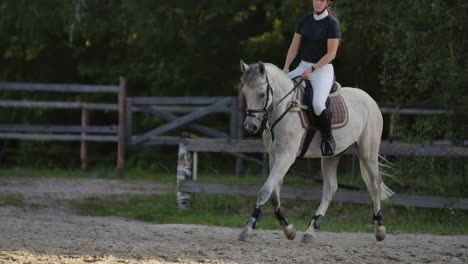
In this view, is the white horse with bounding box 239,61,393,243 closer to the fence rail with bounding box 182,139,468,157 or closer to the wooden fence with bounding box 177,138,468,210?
the wooden fence with bounding box 177,138,468,210

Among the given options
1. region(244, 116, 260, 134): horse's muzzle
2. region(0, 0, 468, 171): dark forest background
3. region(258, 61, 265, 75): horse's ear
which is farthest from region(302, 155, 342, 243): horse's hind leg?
region(0, 0, 468, 171): dark forest background

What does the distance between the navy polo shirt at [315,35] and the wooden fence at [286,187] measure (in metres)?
3.01

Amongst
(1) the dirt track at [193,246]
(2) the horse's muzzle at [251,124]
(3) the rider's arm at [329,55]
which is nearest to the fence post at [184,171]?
(1) the dirt track at [193,246]

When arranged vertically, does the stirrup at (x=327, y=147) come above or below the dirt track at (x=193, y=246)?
above

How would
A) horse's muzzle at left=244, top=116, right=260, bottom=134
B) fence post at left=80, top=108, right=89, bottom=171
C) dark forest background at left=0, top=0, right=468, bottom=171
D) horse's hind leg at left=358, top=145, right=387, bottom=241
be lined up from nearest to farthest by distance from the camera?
horse's muzzle at left=244, top=116, right=260, bottom=134
horse's hind leg at left=358, top=145, right=387, bottom=241
fence post at left=80, top=108, right=89, bottom=171
dark forest background at left=0, top=0, right=468, bottom=171

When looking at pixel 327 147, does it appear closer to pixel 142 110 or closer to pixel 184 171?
pixel 184 171

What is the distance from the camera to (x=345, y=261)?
7645 mm

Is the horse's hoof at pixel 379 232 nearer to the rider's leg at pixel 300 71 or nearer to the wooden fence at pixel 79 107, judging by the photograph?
the rider's leg at pixel 300 71

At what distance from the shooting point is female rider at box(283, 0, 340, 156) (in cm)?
872

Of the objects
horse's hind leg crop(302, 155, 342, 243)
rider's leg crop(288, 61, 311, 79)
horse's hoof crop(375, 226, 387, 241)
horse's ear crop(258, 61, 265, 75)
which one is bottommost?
horse's hoof crop(375, 226, 387, 241)

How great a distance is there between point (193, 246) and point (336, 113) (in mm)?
2338

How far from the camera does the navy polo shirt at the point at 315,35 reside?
875 cm

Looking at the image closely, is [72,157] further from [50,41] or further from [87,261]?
[87,261]

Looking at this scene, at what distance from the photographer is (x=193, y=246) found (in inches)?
323
